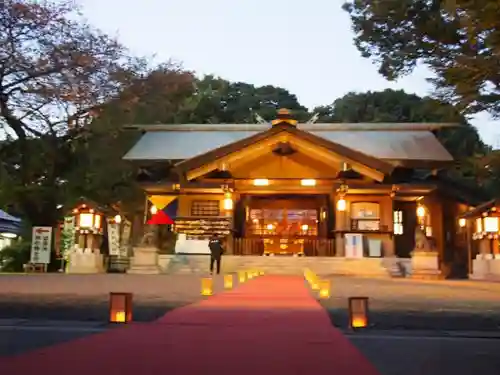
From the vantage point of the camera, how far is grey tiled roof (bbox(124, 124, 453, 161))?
85.8 feet

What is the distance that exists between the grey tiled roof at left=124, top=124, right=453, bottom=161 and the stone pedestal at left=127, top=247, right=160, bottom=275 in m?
5.89

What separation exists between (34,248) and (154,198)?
5.99m

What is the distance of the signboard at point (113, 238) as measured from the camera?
77.8 feet

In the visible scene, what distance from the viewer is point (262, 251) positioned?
79.0 feet

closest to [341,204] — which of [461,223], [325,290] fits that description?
[461,223]

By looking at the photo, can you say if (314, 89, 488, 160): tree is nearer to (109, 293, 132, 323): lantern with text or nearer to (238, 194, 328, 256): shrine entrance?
(238, 194, 328, 256): shrine entrance

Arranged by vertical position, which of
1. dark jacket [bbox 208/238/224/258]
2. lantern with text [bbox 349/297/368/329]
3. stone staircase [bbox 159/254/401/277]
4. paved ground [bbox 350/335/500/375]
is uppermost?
dark jacket [bbox 208/238/224/258]

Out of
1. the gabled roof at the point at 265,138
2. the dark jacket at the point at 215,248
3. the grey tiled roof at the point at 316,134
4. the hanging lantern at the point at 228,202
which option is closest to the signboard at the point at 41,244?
the grey tiled roof at the point at 316,134

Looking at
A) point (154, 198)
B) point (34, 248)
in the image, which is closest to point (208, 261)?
point (154, 198)

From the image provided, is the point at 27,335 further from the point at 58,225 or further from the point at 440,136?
the point at 440,136

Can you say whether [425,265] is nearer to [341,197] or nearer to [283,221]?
[341,197]

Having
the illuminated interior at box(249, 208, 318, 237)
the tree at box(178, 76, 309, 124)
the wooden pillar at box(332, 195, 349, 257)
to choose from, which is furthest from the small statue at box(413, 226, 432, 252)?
the tree at box(178, 76, 309, 124)

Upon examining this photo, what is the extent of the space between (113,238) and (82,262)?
2.36m

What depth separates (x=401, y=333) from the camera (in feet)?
20.7
